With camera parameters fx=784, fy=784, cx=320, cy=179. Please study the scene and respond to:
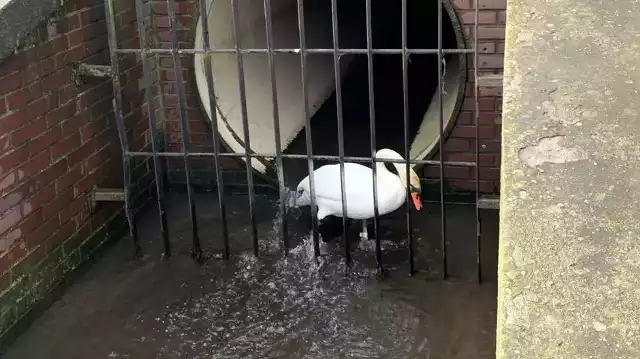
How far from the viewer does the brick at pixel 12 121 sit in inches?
140

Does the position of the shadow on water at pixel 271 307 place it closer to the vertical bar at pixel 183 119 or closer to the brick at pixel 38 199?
the vertical bar at pixel 183 119

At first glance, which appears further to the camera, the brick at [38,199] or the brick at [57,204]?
the brick at [57,204]

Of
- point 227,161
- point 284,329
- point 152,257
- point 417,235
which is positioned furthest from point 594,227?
point 227,161

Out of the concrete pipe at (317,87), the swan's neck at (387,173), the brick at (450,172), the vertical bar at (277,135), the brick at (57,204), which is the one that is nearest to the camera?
the vertical bar at (277,135)

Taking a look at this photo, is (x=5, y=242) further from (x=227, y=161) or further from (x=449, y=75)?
(x=449, y=75)

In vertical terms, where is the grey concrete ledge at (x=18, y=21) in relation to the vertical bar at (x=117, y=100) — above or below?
above

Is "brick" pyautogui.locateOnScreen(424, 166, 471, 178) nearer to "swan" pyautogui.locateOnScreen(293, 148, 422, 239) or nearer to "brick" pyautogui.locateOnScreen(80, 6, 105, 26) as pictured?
"swan" pyautogui.locateOnScreen(293, 148, 422, 239)

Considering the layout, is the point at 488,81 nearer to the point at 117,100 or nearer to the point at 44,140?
the point at 117,100

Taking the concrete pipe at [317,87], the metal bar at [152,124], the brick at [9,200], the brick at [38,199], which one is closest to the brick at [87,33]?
the metal bar at [152,124]

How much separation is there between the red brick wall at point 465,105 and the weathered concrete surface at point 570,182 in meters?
1.87

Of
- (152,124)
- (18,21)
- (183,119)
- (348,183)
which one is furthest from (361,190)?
(18,21)

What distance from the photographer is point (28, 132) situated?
3758 millimetres

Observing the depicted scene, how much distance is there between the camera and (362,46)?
8953 millimetres

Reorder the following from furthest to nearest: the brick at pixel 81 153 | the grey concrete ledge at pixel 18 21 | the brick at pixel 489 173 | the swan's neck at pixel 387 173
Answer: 1. the brick at pixel 489 173
2. the swan's neck at pixel 387 173
3. the brick at pixel 81 153
4. the grey concrete ledge at pixel 18 21
